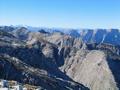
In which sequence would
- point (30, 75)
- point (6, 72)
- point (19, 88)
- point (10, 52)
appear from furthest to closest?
point (10, 52) < point (30, 75) < point (6, 72) < point (19, 88)

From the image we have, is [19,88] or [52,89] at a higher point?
[19,88]

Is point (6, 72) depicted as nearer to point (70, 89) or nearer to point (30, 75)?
point (30, 75)

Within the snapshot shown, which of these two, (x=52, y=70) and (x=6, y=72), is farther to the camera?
(x=52, y=70)

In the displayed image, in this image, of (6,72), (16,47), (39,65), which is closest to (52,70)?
(39,65)

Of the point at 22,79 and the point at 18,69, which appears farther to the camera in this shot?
the point at 18,69

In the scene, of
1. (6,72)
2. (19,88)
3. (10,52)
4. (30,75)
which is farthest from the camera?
(10,52)

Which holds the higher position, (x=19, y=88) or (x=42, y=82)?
(x=19, y=88)

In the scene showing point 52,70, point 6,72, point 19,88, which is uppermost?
point 19,88

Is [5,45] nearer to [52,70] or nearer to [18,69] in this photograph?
[52,70]

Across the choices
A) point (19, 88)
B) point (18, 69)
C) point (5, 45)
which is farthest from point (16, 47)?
point (19, 88)
